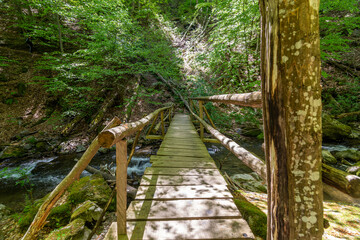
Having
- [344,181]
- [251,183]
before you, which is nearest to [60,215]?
[251,183]

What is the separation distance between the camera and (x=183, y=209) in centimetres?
180

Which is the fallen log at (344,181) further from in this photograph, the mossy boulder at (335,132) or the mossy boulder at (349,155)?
the mossy boulder at (335,132)

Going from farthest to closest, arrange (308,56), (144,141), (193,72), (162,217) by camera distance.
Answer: (193,72) → (144,141) → (162,217) → (308,56)

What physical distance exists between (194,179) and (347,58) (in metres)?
15.4

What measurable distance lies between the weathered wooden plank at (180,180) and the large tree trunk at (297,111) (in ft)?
5.30

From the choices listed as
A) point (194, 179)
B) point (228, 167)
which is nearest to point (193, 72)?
point (228, 167)

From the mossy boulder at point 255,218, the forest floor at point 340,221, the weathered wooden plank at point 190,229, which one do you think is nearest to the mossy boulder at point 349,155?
the forest floor at point 340,221

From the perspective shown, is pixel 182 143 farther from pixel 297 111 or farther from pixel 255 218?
pixel 297 111

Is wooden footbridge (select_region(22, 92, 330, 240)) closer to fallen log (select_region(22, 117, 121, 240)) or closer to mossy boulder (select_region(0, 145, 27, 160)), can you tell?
fallen log (select_region(22, 117, 121, 240))

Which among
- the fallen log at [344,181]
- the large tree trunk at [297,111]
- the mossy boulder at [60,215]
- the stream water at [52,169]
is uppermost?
the large tree trunk at [297,111]

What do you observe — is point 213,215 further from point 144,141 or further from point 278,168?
point 144,141

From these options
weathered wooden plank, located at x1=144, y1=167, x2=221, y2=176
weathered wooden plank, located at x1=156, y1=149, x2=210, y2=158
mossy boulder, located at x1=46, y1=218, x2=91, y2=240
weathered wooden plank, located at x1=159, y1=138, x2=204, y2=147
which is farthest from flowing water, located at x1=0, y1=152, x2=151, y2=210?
weathered wooden plank, located at x1=144, y1=167, x2=221, y2=176

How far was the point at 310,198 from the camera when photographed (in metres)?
0.76

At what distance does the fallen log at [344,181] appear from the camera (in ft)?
5.60
